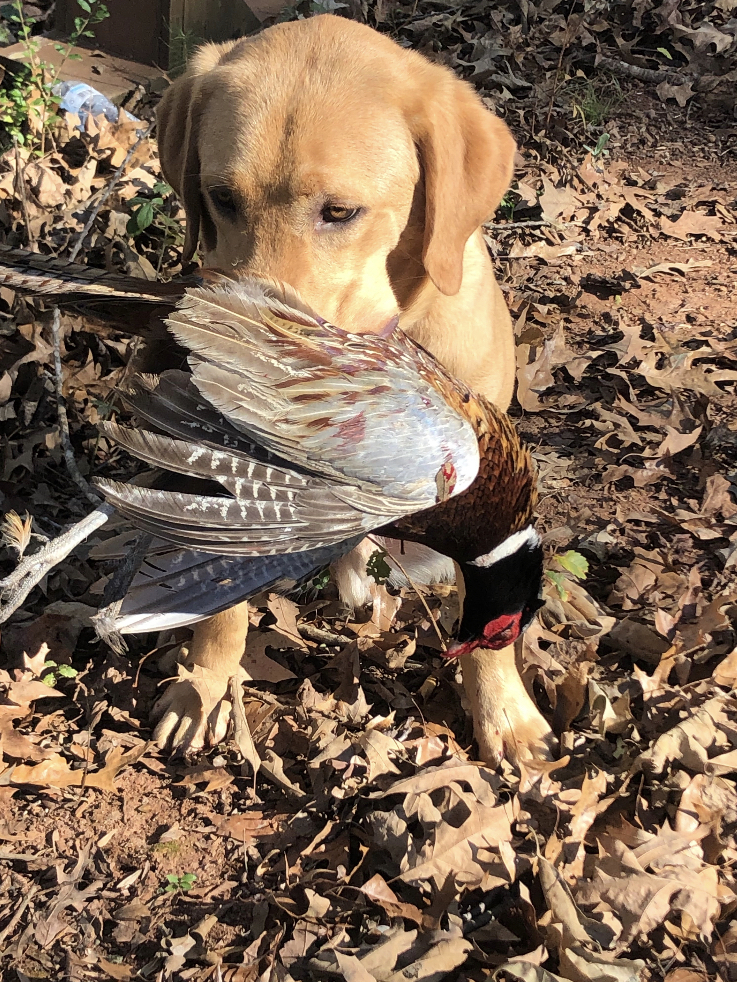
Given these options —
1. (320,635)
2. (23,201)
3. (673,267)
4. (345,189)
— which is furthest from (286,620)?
(673,267)

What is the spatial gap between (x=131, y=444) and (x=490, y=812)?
1431mm

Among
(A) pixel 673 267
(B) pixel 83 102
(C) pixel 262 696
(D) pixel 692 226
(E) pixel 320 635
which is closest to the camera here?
(C) pixel 262 696

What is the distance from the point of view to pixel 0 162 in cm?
411

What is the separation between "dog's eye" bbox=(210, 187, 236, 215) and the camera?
8.00 ft

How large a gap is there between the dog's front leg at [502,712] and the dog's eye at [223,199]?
156 cm

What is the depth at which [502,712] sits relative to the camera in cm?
250

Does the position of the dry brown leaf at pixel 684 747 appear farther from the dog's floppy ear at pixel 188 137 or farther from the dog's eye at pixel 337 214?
the dog's floppy ear at pixel 188 137

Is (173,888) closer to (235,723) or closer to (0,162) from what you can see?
(235,723)

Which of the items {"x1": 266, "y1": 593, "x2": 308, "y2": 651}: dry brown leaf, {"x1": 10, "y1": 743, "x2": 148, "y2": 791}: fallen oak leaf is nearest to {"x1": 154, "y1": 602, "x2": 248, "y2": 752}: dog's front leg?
{"x1": 10, "y1": 743, "x2": 148, "y2": 791}: fallen oak leaf

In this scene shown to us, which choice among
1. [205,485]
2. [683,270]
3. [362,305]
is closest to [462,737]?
[205,485]

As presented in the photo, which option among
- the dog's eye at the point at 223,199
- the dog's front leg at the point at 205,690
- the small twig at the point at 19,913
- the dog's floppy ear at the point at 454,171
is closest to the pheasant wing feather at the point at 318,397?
the dog's eye at the point at 223,199

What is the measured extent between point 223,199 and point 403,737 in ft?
5.82

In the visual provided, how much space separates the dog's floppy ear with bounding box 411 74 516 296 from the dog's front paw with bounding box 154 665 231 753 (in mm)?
1455

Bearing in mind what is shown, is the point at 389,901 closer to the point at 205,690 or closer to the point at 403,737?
the point at 403,737
